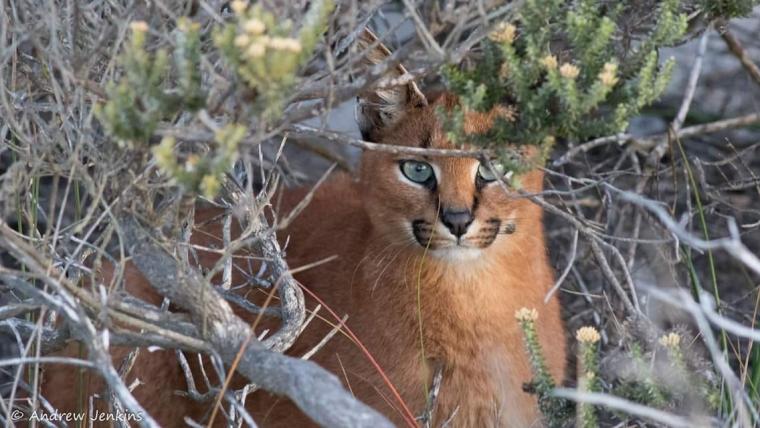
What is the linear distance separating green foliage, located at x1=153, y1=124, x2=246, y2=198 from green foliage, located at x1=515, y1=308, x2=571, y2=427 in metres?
0.87

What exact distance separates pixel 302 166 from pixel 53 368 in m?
2.40

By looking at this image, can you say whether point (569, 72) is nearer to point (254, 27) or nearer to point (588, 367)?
point (588, 367)

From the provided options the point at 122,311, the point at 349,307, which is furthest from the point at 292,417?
the point at 122,311

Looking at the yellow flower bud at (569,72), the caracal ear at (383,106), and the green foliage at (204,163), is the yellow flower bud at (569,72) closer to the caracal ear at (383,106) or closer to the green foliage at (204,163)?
the green foliage at (204,163)

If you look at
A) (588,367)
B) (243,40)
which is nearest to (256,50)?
(243,40)

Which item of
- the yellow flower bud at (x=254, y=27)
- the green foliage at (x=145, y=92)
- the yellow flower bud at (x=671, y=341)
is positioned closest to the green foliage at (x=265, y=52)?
the yellow flower bud at (x=254, y=27)

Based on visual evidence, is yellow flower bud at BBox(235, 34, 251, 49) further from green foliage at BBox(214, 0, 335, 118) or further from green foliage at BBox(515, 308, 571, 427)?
green foliage at BBox(515, 308, 571, 427)

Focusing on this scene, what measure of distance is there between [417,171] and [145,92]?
1494 millimetres

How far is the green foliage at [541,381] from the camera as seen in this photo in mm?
2922

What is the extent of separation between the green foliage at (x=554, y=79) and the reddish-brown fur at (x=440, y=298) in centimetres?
63

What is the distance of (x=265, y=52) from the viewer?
94.7 inches

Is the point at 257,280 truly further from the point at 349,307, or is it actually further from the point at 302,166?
the point at 302,166

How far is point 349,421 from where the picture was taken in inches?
99.4

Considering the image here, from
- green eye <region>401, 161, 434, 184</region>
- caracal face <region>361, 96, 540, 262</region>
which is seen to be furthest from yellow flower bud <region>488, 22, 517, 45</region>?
green eye <region>401, 161, 434, 184</region>
